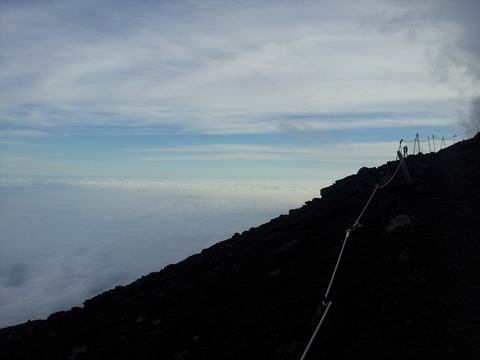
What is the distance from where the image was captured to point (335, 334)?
10555 millimetres

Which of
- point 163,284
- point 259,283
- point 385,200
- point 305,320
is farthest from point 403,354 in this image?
point 163,284

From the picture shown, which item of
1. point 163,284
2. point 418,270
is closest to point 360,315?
point 418,270

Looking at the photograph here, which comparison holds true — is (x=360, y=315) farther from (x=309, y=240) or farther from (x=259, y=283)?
(x=309, y=240)

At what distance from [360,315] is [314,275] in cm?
417

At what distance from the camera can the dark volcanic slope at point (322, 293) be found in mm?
10312

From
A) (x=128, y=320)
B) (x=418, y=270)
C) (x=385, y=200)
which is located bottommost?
(x=128, y=320)

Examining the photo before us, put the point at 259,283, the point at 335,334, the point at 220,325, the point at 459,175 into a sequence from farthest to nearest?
the point at 459,175
the point at 259,283
the point at 220,325
the point at 335,334

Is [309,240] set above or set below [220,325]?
above

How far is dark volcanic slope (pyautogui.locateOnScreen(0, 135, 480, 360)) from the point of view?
1031 cm

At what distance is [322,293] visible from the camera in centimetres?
1348

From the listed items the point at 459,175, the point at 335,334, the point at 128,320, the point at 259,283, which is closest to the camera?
the point at 335,334

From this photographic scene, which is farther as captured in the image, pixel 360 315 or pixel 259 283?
pixel 259 283

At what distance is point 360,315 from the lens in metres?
11.1

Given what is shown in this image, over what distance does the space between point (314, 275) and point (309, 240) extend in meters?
4.77
